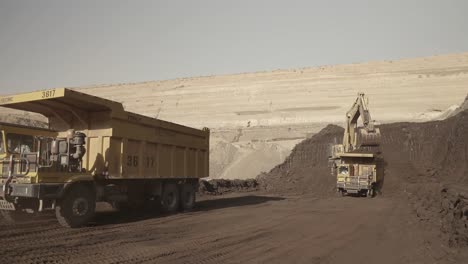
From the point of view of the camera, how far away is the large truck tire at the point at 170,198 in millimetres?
13277

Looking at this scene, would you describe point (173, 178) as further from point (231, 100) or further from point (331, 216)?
point (231, 100)

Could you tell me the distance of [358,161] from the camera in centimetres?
2102

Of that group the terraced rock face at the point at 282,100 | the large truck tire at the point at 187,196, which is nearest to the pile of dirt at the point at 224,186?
→ the large truck tire at the point at 187,196

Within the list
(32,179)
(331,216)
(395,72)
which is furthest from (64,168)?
(395,72)

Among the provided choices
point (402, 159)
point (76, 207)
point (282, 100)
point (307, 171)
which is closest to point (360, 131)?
point (307, 171)

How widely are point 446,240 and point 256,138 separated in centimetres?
3323

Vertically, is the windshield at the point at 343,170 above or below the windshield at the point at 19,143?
below

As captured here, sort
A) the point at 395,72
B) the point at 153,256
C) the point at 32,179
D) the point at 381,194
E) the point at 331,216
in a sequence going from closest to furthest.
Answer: the point at 153,256
the point at 32,179
the point at 331,216
the point at 381,194
the point at 395,72

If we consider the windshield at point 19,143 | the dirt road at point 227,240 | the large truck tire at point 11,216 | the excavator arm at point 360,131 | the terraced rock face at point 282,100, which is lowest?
the dirt road at point 227,240

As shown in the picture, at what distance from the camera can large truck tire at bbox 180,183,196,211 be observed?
14148mm

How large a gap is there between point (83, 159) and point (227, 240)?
4599 millimetres

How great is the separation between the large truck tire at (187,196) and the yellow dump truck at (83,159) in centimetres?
3

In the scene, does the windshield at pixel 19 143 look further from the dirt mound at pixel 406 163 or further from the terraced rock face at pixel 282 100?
the terraced rock face at pixel 282 100

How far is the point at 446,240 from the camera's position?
27.7 feet
